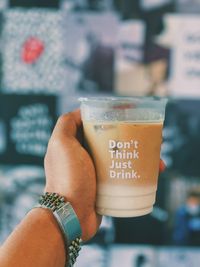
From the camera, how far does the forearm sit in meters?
0.78

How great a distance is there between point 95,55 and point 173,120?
387 mm

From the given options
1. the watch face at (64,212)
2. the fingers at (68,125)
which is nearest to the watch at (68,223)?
the watch face at (64,212)

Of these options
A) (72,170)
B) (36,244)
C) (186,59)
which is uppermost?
(186,59)

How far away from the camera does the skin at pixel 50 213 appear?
0.79m

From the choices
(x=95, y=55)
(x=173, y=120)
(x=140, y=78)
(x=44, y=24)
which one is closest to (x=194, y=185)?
(x=173, y=120)

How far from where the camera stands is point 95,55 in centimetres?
175

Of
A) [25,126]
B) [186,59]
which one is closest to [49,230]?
[25,126]

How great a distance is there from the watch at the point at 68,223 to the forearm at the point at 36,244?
10 mm

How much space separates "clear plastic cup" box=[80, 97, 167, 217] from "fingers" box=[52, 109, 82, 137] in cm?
4

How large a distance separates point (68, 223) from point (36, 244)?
0.21ft

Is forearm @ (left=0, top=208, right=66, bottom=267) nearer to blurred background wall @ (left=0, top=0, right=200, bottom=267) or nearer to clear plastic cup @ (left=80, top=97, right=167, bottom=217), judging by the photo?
clear plastic cup @ (left=80, top=97, right=167, bottom=217)

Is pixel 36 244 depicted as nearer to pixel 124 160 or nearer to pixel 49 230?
pixel 49 230

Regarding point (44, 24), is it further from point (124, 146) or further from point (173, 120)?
point (124, 146)

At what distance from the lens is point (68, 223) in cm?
82
